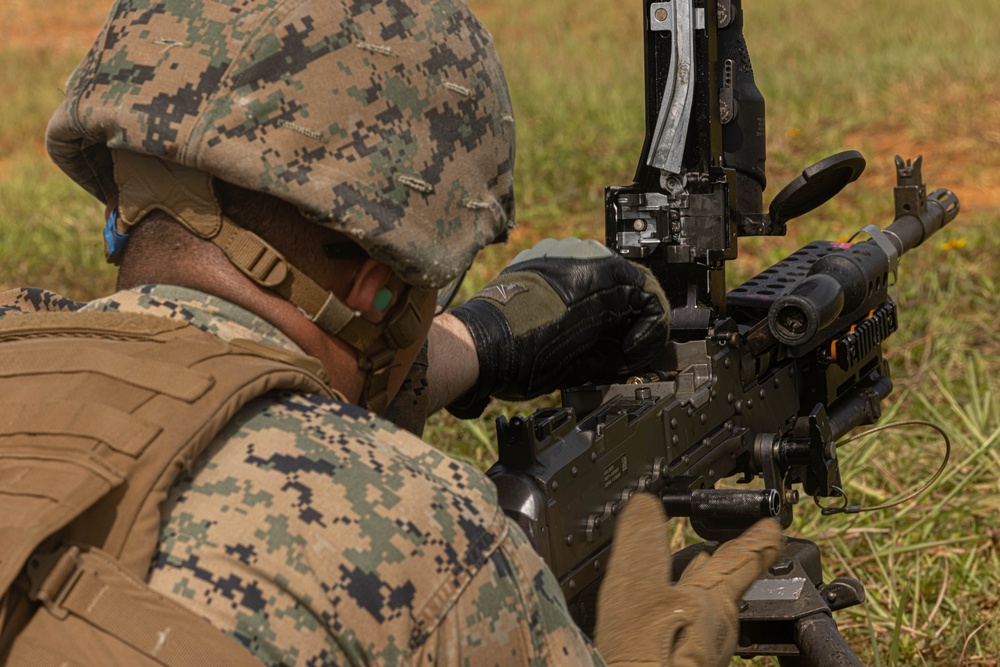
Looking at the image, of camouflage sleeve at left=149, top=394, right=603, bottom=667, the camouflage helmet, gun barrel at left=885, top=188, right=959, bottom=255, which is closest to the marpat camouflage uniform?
camouflage sleeve at left=149, top=394, right=603, bottom=667

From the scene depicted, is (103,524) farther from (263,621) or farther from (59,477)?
(263,621)

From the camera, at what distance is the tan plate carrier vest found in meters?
1.30

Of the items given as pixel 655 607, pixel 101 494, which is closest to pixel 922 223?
pixel 655 607

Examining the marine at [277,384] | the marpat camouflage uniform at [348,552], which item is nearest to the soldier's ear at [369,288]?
the marine at [277,384]

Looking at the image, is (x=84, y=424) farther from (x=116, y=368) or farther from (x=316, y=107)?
(x=316, y=107)

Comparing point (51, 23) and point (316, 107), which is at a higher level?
point (316, 107)

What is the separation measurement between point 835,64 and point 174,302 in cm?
817

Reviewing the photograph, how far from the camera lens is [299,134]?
5.32ft

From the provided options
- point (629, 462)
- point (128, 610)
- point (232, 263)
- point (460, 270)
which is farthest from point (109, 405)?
point (629, 462)

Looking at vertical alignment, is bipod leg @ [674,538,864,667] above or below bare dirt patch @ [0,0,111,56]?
below

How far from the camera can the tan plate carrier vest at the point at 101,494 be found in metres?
1.30

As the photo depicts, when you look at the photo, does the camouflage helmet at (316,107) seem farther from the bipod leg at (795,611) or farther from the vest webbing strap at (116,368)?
the bipod leg at (795,611)

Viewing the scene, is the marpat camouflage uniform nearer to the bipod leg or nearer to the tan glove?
the tan glove

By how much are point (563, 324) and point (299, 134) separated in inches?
42.0
